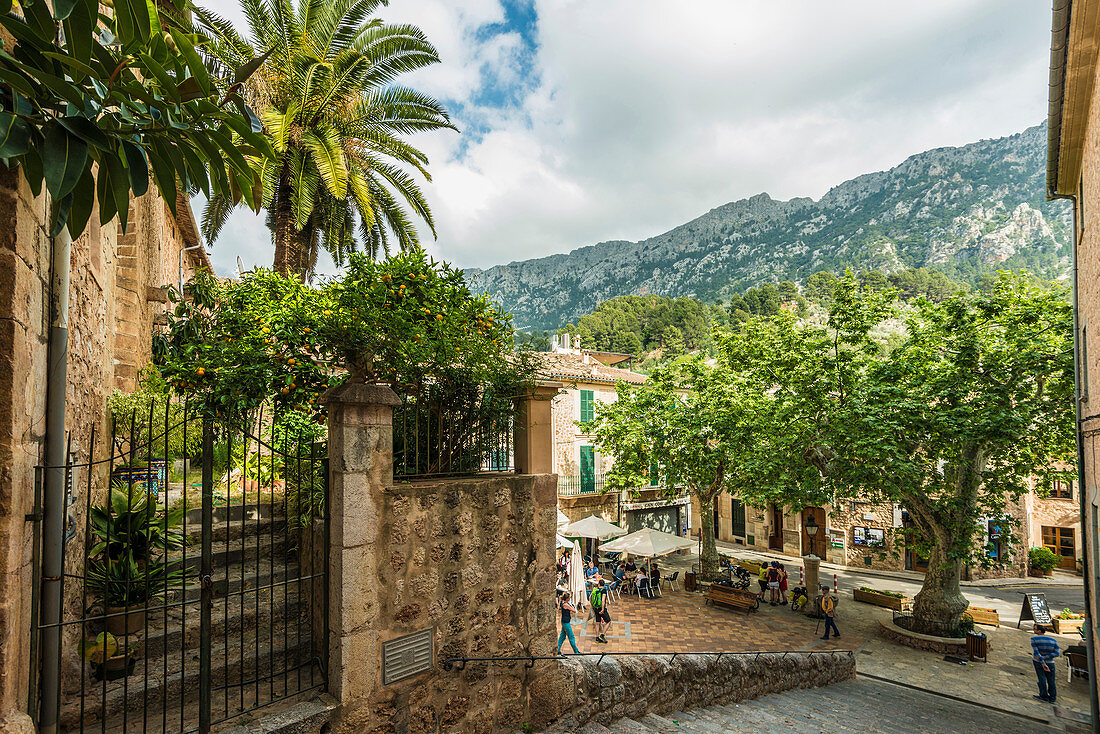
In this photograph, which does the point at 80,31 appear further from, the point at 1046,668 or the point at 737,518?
the point at 737,518

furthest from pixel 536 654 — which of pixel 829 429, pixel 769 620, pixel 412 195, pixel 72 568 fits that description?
pixel 769 620

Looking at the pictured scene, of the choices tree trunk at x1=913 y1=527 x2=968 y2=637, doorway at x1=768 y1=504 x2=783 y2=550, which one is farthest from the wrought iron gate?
doorway at x1=768 y1=504 x2=783 y2=550

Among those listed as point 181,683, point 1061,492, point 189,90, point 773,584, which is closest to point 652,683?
point 181,683

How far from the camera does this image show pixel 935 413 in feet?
40.8

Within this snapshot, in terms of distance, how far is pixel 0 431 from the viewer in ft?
8.57

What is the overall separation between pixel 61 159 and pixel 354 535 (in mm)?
2655

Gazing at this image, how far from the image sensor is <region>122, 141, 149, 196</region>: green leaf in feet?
7.56

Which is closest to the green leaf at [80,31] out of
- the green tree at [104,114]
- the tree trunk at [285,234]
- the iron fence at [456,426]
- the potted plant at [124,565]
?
the green tree at [104,114]

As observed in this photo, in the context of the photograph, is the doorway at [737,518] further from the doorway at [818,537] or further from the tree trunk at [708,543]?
the tree trunk at [708,543]

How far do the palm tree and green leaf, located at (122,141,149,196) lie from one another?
24.5 feet

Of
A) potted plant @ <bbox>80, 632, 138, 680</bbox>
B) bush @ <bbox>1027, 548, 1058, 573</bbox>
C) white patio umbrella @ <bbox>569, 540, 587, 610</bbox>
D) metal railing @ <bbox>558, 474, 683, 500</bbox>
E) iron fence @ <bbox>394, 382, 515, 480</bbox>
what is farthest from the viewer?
metal railing @ <bbox>558, 474, 683, 500</bbox>

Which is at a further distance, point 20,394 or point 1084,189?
point 1084,189

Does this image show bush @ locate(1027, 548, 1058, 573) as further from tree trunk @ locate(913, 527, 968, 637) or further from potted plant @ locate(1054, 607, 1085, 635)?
tree trunk @ locate(913, 527, 968, 637)

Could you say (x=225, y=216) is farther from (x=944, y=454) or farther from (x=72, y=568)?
(x=944, y=454)
